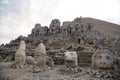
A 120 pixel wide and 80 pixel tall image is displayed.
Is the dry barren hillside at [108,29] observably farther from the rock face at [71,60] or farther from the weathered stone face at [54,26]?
the rock face at [71,60]

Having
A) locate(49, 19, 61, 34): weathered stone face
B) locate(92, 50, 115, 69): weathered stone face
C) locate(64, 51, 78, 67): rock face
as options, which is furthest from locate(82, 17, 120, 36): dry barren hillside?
locate(92, 50, 115, 69): weathered stone face

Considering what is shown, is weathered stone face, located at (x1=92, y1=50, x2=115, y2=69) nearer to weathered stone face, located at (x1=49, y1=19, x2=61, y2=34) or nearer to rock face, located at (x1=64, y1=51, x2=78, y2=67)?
rock face, located at (x1=64, y1=51, x2=78, y2=67)

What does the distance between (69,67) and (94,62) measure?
1941mm

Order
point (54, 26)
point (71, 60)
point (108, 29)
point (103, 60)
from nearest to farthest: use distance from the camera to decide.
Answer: point (103, 60) → point (71, 60) → point (54, 26) → point (108, 29)

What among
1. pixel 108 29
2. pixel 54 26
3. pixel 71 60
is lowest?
pixel 71 60

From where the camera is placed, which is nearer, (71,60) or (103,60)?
(103,60)

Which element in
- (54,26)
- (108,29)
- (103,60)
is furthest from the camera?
(108,29)

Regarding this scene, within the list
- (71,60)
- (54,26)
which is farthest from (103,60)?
(54,26)

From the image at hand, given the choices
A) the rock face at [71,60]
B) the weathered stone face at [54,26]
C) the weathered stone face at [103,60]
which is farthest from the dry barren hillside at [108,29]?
the weathered stone face at [103,60]

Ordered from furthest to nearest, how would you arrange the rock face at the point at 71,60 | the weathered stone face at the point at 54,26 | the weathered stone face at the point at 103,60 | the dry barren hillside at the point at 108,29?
the dry barren hillside at the point at 108,29
the weathered stone face at the point at 54,26
the rock face at the point at 71,60
the weathered stone face at the point at 103,60

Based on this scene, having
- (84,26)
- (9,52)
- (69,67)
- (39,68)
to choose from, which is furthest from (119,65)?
(84,26)

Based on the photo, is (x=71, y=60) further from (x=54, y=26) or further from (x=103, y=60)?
(x=54, y=26)

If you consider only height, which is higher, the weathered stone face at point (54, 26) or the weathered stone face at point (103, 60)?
the weathered stone face at point (54, 26)

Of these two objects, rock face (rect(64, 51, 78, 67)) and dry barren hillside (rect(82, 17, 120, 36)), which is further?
dry barren hillside (rect(82, 17, 120, 36))
